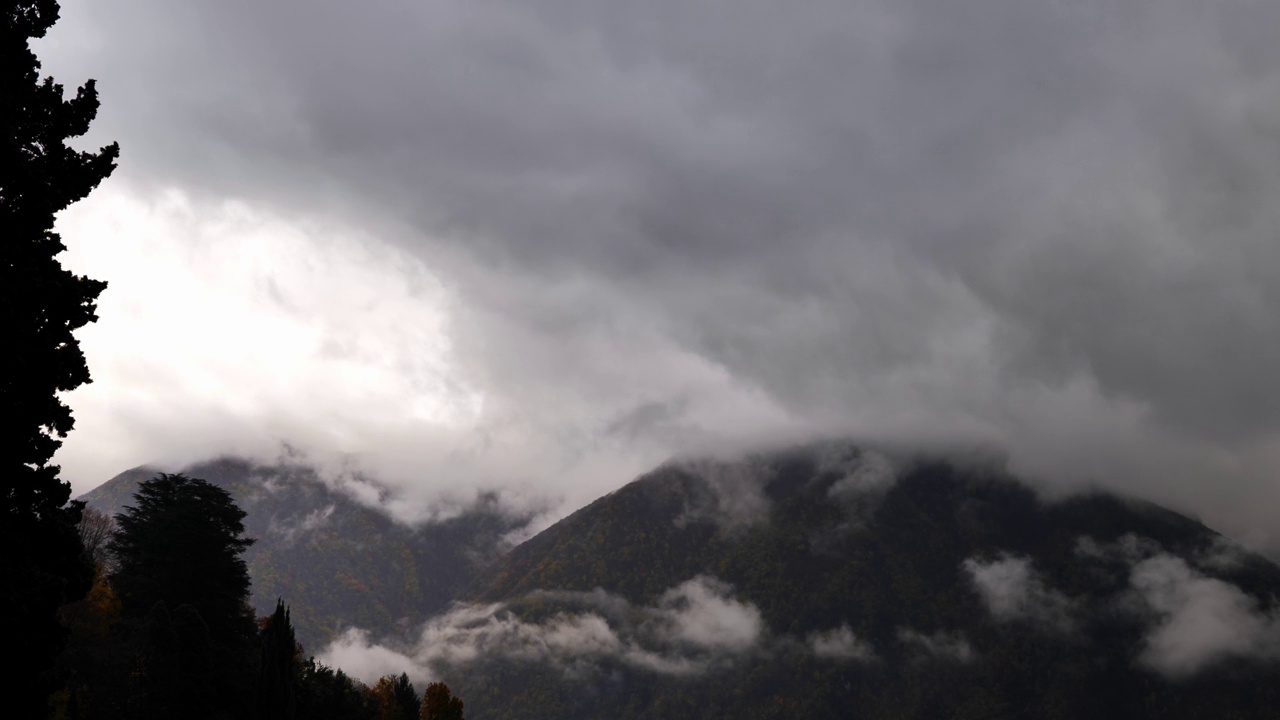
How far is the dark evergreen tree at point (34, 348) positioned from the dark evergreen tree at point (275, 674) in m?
41.5

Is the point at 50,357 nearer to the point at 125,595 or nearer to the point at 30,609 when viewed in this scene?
the point at 30,609

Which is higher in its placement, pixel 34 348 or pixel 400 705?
pixel 34 348

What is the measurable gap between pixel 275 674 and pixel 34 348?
1868 inches

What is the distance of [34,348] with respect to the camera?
22.5 m

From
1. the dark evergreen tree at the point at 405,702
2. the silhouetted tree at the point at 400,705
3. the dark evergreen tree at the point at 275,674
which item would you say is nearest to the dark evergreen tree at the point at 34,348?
the dark evergreen tree at the point at 275,674

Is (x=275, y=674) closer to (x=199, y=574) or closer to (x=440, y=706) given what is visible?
(x=199, y=574)

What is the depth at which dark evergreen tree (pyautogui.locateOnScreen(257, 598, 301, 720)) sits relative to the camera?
62.8 metres

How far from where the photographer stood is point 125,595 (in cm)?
6844

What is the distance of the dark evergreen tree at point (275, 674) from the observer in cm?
6284

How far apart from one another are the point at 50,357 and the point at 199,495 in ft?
181

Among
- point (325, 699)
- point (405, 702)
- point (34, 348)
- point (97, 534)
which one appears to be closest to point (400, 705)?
point (405, 702)

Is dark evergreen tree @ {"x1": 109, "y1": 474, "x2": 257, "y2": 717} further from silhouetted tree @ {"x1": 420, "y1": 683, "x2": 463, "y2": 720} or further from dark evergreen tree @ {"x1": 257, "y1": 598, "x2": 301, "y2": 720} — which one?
silhouetted tree @ {"x1": 420, "y1": 683, "x2": 463, "y2": 720}

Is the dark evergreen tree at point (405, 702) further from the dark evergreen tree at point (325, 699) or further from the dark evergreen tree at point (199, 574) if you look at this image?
the dark evergreen tree at point (199, 574)

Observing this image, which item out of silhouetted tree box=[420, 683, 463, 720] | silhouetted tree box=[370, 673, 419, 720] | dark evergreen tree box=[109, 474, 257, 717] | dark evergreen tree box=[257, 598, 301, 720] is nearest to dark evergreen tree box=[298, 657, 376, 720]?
dark evergreen tree box=[109, 474, 257, 717]
